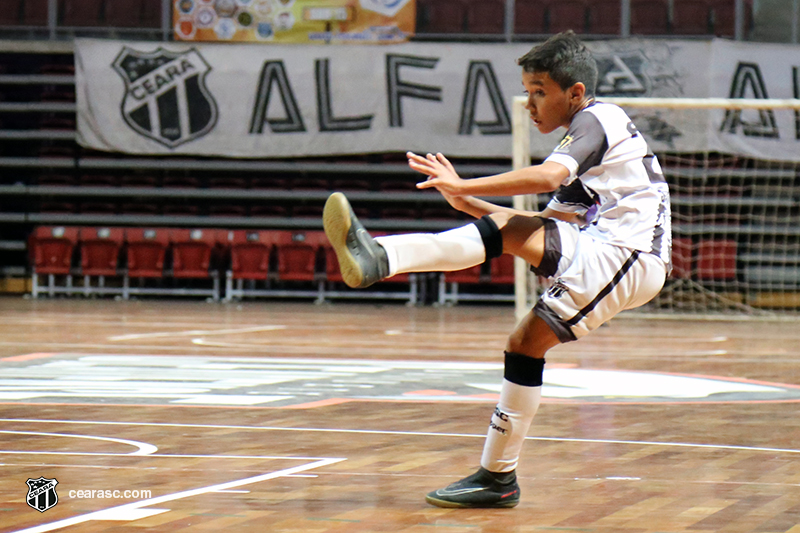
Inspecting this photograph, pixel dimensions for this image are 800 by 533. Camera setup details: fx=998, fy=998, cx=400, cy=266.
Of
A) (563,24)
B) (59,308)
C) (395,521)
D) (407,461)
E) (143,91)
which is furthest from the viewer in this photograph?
(563,24)

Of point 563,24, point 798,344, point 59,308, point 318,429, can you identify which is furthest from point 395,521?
point 563,24

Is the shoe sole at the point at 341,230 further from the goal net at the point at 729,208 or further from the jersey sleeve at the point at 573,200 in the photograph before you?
the goal net at the point at 729,208

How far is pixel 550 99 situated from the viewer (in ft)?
10.8

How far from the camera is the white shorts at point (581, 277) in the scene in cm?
317

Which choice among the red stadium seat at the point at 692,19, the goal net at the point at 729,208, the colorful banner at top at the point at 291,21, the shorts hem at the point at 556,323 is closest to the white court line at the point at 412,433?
the shorts hem at the point at 556,323

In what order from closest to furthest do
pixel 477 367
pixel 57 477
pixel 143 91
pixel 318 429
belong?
pixel 57 477 → pixel 318 429 → pixel 477 367 → pixel 143 91

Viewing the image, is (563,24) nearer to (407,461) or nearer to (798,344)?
(798,344)

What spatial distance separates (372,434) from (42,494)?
5.89ft

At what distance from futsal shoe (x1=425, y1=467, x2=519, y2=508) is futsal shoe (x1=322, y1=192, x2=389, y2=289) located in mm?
707

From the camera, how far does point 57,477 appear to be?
3.35 m

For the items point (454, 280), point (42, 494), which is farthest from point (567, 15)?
point (42, 494)

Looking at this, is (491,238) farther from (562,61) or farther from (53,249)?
(53,249)

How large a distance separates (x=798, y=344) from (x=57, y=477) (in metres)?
8.64

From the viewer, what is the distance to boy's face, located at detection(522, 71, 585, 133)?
10.7 feet
